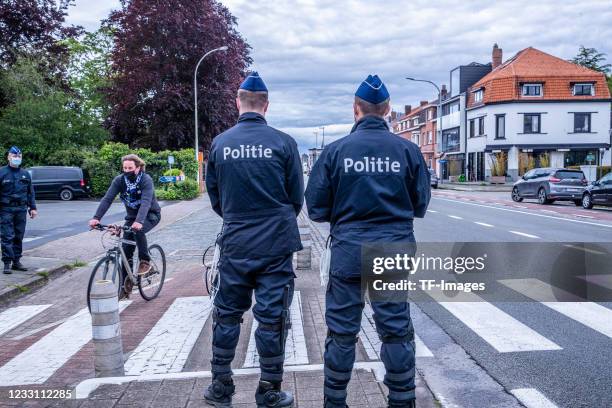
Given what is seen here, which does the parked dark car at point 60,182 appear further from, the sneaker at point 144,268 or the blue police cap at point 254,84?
the blue police cap at point 254,84

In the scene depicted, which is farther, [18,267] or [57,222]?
[57,222]

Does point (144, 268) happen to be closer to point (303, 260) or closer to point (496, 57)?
point (303, 260)

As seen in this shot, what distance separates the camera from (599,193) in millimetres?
22234

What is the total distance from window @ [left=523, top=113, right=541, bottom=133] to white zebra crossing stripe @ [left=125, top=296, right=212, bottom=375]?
47.6 meters

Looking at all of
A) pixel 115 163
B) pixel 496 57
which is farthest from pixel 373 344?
pixel 496 57

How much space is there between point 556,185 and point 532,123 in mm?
26046

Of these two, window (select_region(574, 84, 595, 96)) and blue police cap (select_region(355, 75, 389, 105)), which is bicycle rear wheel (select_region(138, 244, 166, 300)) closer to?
blue police cap (select_region(355, 75, 389, 105))

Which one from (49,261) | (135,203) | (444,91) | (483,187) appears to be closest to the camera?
(135,203)

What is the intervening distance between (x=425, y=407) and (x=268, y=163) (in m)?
1.93

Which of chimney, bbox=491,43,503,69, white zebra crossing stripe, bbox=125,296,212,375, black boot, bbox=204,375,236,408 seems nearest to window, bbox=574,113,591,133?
chimney, bbox=491,43,503,69

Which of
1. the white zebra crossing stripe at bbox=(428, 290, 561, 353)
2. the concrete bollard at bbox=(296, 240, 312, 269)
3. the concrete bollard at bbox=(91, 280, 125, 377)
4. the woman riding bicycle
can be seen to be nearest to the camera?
the concrete bollard at bbox=(91, 280, 125, 377)

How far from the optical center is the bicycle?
6633mm

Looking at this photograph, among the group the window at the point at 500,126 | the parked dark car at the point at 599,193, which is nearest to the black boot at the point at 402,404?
the parked dark car at the point at 599,193

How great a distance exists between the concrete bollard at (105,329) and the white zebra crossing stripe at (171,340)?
0.29m
